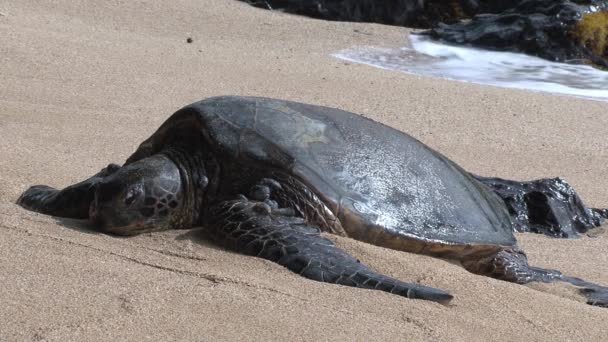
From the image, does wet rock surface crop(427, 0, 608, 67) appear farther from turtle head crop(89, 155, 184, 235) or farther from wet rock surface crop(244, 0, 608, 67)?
turtle head crop(89, 155, 184, 235)

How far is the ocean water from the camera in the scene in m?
8.64

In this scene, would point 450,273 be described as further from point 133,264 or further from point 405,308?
point 133,264

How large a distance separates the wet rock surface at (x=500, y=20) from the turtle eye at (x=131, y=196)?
7.26m

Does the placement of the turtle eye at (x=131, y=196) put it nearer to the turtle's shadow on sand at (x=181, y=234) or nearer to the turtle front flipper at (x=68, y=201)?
the turtle's shadow on sand at (x=181, y=234)

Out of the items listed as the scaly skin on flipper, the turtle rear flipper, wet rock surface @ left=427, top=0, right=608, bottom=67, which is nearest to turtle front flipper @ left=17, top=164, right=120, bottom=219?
the turtle rear flipper

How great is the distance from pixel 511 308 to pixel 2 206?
69.6 inches

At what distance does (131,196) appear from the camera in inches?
134

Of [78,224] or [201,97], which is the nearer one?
[78,224]

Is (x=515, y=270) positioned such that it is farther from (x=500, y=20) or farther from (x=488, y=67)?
(x=500, y=20)

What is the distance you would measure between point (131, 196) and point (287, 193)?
545 mm

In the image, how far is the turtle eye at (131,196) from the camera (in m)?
3.39

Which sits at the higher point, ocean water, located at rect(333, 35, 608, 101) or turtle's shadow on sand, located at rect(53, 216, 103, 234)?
turtle's shadow on sand, located at rect(53, 216, 103, 234)

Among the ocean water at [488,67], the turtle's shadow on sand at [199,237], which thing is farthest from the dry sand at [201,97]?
the ocean water at [488,67]

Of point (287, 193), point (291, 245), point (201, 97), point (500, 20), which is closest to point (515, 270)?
point (287, 193)
